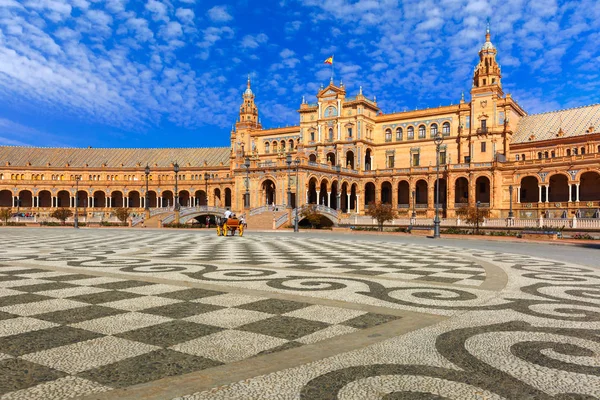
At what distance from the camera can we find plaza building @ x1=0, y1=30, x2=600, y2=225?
57719 millimetres

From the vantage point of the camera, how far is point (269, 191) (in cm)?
6500

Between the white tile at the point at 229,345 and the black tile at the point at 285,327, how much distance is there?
0.50 feet

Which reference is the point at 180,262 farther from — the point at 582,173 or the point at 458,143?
the point at 458,143

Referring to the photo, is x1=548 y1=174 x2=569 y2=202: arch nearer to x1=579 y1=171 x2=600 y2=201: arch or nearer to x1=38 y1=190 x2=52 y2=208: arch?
x1=579 y1=171 x2=600 y2=201: arch

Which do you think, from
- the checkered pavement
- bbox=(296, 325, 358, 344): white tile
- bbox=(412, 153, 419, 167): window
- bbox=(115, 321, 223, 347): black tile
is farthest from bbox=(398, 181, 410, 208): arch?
bbox=(115, 321, 223, 347): black tile

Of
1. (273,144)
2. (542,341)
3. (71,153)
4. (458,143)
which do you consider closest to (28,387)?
(542,341)

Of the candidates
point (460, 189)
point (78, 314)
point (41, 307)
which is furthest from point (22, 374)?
point (460, 189)

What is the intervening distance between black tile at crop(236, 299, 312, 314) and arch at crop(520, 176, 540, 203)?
62.4 metres

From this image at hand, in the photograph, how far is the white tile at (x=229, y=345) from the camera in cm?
414

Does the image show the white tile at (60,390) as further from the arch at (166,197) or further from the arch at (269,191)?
the arch at (166,197)

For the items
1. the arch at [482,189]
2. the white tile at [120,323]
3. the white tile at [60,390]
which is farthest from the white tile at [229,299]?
the arch at [482,189]

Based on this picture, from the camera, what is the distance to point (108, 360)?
12.8 ft

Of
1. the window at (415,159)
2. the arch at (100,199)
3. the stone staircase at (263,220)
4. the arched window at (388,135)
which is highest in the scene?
the arched window at (388,135)

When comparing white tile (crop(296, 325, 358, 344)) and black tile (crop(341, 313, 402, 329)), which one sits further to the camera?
black tile (crop(341, 313, 402, 329))
